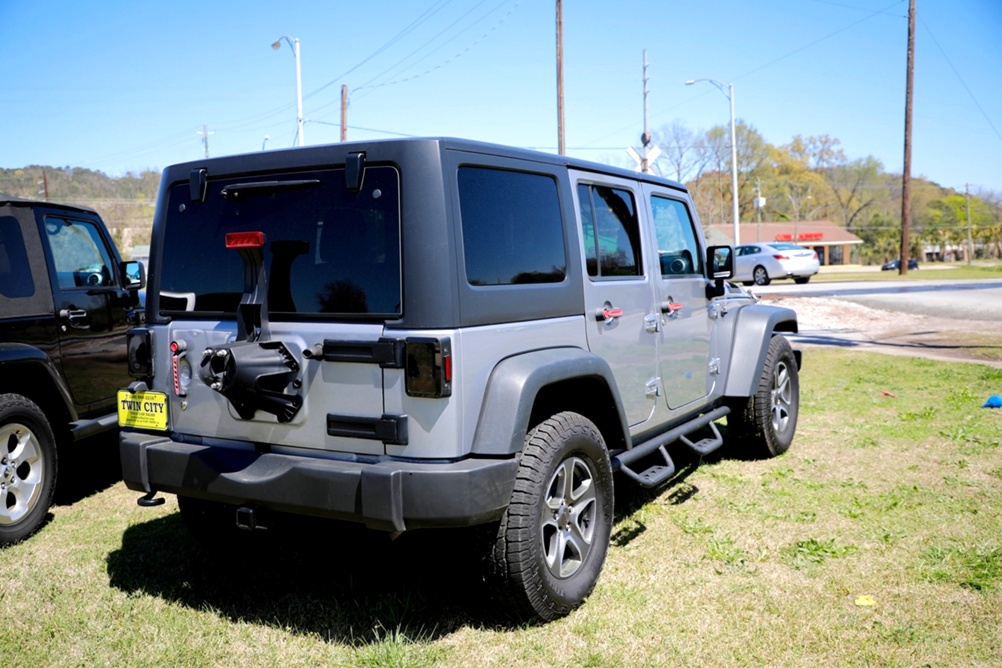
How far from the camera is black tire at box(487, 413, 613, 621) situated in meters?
3.37

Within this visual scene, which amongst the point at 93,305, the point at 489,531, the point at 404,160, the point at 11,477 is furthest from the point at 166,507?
the point at 404,160

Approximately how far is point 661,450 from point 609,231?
1321 millimetres

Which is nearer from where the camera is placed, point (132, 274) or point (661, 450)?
point (661, 450)

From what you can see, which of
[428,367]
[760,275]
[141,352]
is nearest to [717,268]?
[428,367]

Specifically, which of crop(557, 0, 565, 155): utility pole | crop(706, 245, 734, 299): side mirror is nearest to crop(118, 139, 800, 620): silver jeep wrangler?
crop(706, 245, 734, 299): side mirror

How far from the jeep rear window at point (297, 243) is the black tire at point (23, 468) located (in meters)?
1.75

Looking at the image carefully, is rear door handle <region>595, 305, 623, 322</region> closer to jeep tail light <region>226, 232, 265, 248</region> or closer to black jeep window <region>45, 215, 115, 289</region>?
jeep tail light <region>226, 232, 265, 248</region>

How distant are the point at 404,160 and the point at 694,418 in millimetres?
3108

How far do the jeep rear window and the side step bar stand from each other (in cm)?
170

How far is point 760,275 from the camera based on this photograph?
1206 inches

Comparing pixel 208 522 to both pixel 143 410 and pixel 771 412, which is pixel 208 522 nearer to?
pixel 143 410

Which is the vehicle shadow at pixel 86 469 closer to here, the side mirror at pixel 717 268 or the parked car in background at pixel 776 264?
the side mirror at pixel 717 268

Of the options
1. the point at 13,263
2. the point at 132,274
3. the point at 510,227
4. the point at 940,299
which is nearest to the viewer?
the point at 510,227

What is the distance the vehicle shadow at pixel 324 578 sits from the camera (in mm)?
3604
